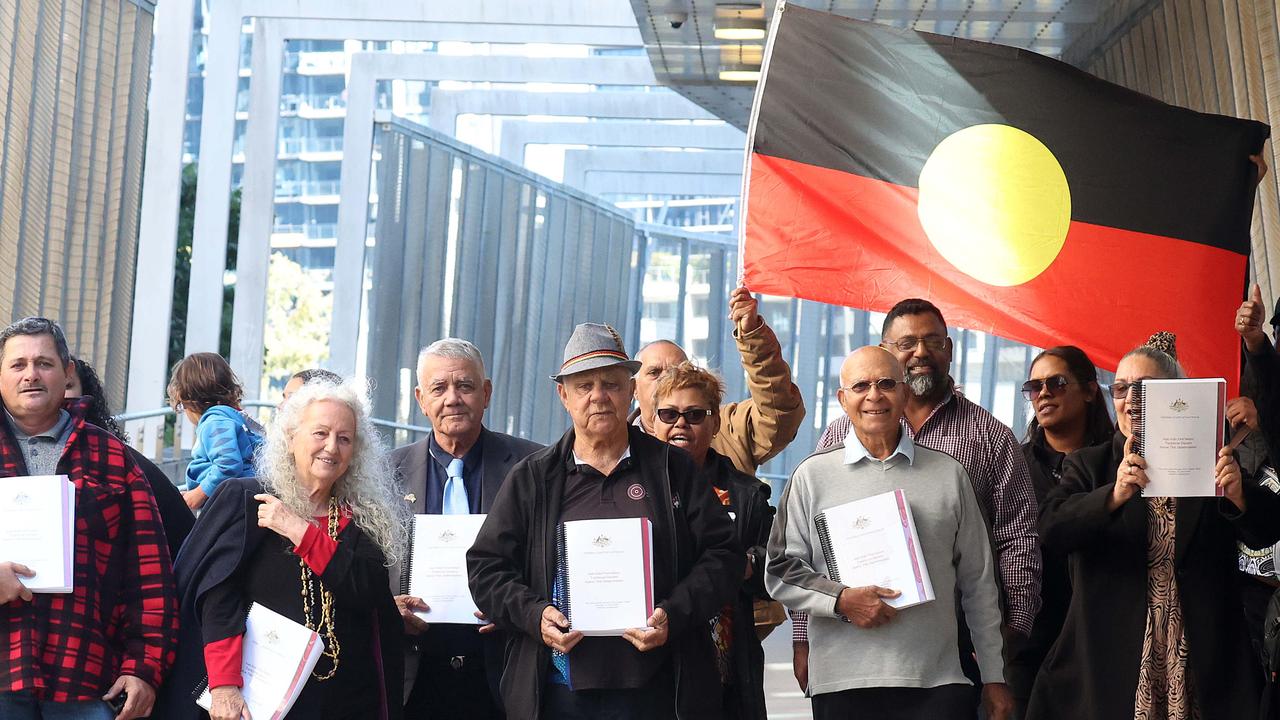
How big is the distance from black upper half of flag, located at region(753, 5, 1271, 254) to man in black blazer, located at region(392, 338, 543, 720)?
1.75 m

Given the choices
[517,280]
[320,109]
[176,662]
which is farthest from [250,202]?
[320,109]

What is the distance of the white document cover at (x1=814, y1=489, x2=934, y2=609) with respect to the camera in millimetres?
4344

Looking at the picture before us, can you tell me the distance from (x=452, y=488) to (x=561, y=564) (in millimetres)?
1008

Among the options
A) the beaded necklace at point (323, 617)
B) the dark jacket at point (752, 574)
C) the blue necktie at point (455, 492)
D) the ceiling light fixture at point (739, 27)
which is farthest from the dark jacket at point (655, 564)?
the ceiling light fixture at point (739, 27)

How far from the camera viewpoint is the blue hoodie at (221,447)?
652 cm

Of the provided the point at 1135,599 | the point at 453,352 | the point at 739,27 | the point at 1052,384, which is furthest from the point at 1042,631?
the point at 739,27

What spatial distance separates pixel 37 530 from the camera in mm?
4301

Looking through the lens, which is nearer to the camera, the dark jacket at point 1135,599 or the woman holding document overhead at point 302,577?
the woman holding document overhead at point 302,577

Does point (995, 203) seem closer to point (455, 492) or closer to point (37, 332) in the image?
point (455, 492)

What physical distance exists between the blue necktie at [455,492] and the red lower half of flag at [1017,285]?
157 cm

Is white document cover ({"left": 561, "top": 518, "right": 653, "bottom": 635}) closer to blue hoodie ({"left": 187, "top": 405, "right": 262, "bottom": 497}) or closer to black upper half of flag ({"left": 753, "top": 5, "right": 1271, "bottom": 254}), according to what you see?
black upper half of flag ({"left": 753, "top": 5, "right": 1271, "bottom": 254})

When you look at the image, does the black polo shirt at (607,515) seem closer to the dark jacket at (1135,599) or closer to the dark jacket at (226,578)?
the dark jacket at (226,578)

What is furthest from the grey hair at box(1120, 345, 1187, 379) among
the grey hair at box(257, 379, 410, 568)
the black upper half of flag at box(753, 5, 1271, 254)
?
the grey hair at box(257, 379, 410, 568)

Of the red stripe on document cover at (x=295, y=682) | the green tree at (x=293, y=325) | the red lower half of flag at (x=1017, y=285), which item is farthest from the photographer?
the green tree at (x=293, y=325)
